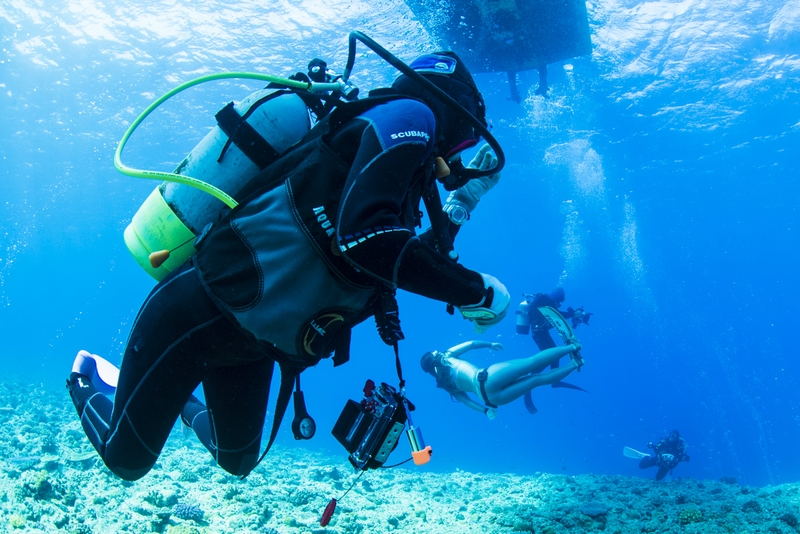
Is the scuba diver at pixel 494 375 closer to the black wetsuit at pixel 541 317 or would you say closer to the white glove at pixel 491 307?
the black wetsuit at pixel 541 317

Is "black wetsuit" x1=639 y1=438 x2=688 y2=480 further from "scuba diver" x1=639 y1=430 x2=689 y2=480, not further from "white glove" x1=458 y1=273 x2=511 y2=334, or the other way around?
"white glove" x1=458 y1=273 x2=511 y2=334

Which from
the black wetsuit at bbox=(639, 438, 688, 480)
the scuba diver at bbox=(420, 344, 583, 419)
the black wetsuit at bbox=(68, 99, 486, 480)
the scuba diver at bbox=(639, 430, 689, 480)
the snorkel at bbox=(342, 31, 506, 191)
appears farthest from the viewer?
the black wetsuit at bbox=(639, 438, 688, 480)

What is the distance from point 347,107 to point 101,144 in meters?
34.2

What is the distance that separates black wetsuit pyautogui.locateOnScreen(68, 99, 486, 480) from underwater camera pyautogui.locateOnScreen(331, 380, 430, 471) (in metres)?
0.41

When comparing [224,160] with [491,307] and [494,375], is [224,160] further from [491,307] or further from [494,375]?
[494,375]

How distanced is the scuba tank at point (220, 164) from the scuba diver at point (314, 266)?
0.10 metres

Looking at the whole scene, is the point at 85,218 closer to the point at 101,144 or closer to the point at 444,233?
the point at 101,144

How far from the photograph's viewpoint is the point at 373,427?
2.22 m

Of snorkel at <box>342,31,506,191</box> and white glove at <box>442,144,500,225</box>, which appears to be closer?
snorkel at <box>342,31,506,191</box>

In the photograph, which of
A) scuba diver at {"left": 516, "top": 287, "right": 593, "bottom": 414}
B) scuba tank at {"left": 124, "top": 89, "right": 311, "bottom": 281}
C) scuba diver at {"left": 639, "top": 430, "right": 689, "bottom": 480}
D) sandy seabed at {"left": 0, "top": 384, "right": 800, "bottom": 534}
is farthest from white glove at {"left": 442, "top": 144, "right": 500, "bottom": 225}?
scuba diver at {"left": 639, "top": 430, "right": 689, "bottom": 480}

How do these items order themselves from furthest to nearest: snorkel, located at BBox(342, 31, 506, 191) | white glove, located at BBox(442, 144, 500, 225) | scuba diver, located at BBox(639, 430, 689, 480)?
scuba diver, located at BBox(639, 430, 689, 480), white glove, located at BBox(442, 144, 500, 225), snorkel, located at BBox(342, 31, 506, 191)

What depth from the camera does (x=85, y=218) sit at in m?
48.2

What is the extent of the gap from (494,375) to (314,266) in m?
7.08

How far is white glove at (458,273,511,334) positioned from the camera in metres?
1.99
